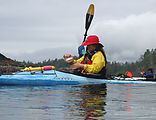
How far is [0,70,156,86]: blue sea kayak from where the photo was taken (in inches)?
428

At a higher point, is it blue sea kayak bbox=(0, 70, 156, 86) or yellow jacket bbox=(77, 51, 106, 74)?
yellow jacket bbox=(77, 51, 106, 74)

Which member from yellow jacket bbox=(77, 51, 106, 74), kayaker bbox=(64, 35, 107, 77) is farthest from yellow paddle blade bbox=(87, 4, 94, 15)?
yellow jacket bbox=(77, 51, 106, 74)

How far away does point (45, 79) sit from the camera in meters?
11.1

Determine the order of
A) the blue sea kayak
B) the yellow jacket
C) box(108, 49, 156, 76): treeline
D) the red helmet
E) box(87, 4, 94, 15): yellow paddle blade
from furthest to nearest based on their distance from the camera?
box(108, 49, 156, 76): treeline, box(87, 4, 94, 15): yellow paddle blade, the red helmet, the yellow jacket, the blue sea kayak

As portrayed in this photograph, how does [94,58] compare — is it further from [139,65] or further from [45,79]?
[139,65]

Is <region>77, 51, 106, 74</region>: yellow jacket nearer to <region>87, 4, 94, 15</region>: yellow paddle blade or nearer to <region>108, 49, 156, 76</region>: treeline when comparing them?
<region>87, 4, 94, 15</region>: yellow paddle blade

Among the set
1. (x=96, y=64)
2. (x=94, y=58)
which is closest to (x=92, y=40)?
(x=94, y=58)

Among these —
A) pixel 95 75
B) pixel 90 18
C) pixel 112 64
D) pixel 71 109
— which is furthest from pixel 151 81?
pixel 112 64

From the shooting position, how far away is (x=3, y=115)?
389 cm

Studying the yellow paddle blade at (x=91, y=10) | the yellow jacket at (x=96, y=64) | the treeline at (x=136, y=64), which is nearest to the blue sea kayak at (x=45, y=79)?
the yellow jacket at (x=96, y=64)

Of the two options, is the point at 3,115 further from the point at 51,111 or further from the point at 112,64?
the point at 112,64

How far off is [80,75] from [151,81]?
3741mm

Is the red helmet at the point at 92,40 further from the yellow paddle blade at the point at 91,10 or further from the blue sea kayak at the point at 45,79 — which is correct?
the yellow paddle blade at the point at 91,10

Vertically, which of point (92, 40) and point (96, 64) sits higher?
A: point (92, 40)
